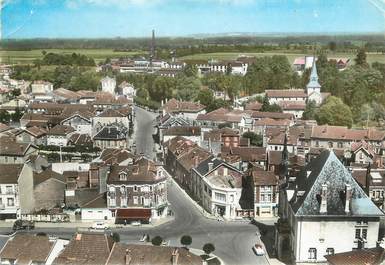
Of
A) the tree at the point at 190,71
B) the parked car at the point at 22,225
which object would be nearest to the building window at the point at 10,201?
the parked car at the point at 22,225

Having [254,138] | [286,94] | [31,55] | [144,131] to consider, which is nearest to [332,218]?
[254,138]

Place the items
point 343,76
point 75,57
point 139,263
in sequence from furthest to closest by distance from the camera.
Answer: point 75,57
point 343,76
point 139,263

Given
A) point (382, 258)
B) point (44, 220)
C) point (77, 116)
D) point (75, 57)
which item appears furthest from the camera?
point (75, 57)

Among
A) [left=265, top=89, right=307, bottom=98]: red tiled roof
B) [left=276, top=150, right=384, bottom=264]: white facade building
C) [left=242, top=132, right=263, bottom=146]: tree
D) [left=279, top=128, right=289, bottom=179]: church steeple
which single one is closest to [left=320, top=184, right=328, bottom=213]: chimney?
[left=276, top=150, right=384, bottom=264]: white facade building

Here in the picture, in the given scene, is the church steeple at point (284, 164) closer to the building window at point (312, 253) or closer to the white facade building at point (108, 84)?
the building window at point (312, 253)

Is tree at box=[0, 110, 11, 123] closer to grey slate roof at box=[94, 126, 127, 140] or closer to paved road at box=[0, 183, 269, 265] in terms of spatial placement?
grey slate roof at box=[94, 126, 127, 140]

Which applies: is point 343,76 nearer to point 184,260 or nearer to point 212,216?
point 212,216

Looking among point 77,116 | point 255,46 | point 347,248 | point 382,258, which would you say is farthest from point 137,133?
point 255,46
